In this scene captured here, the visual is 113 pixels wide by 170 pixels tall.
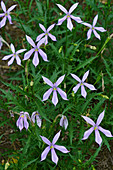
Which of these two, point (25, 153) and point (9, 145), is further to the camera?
point (9, 145)

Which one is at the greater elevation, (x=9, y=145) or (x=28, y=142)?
(x=28, y=142)

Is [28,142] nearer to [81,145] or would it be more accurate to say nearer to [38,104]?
[38,104]

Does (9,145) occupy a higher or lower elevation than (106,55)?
lower

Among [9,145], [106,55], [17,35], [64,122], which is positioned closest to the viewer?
[64,122]

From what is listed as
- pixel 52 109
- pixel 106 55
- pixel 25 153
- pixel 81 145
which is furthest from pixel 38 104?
pixel 106 55

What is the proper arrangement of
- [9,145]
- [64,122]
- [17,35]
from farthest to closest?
[17,35]
[9,145]
[64,122]

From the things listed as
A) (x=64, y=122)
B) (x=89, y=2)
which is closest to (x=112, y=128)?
(x=64, y=122)

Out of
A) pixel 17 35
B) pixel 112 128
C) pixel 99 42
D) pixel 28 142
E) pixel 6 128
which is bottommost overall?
pixel 112 128

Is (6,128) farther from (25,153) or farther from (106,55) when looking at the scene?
(106,55)

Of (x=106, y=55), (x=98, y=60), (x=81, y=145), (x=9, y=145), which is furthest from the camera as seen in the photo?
(x=106, y=55)
